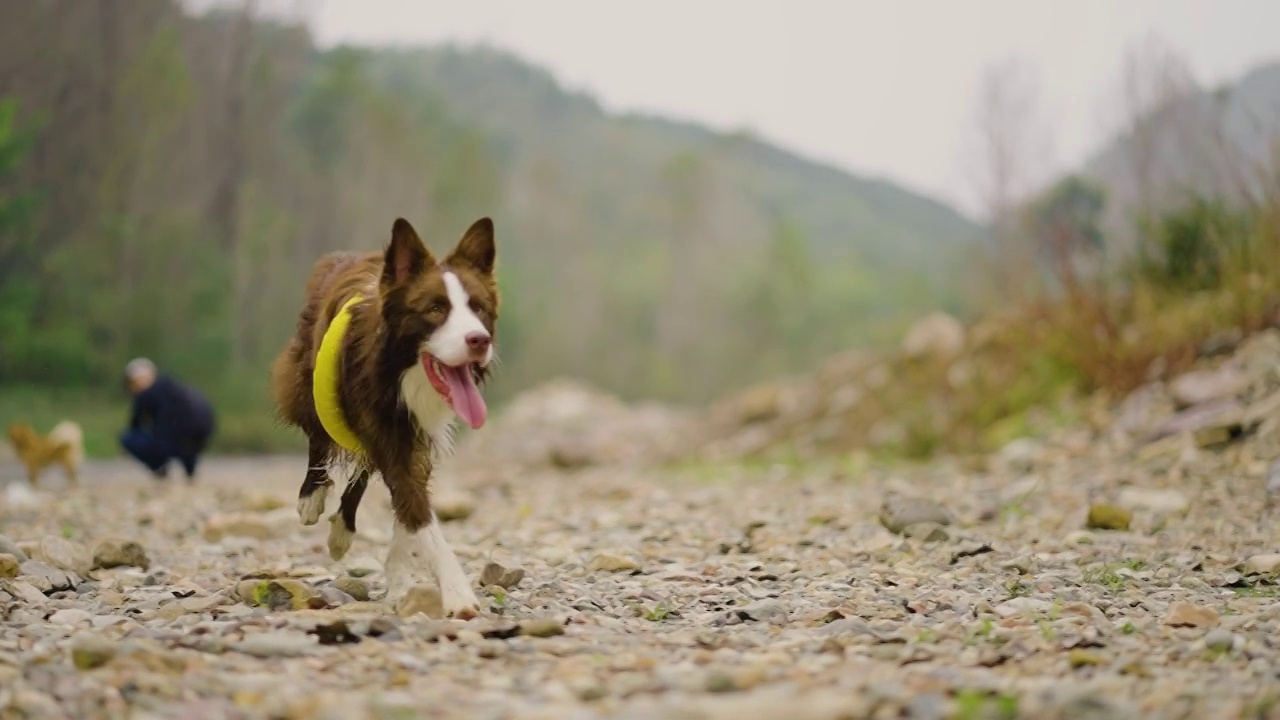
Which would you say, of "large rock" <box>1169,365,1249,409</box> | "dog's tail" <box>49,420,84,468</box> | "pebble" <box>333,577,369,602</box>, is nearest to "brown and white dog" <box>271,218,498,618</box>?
"pebble" <box>333,577,369,602</box>

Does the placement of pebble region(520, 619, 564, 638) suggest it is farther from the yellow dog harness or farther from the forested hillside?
the forested hillside

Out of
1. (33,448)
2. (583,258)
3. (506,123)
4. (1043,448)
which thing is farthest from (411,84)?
(1043,448)

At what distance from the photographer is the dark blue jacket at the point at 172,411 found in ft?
45.9

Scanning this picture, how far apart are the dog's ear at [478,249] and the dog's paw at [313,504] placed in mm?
1414

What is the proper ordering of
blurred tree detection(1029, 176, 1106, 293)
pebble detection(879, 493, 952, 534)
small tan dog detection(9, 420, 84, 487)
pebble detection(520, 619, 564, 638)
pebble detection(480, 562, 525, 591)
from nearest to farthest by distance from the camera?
pebble detection(520, 619, 564, 638) < pebble detection(480, 562, 525, 591) < pebble detection(879, 493, 952, 534) < blurred tree detection(1029, 176, 1106, 293) < small tan dog detection(9, 420, 84, 487)

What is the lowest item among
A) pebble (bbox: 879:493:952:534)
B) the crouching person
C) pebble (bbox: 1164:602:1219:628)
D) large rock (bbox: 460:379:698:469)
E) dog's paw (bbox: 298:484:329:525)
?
large rock (bbox: 460:379:698:469)

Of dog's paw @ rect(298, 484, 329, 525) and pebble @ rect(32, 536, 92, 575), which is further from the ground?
dog's paw @ rect(298, 484, 329, 525)

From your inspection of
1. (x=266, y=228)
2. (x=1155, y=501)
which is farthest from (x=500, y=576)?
(x=266, y=228)

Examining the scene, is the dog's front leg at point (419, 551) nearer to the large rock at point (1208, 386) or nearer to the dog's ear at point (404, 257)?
the dog's ear at point (404, 257)

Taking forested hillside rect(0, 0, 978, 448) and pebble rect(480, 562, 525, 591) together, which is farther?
forested hillside rect(0, 0, 978, 448)

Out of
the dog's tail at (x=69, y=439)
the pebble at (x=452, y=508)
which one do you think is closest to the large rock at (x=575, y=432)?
the dog's tail at (x=69, y=439)

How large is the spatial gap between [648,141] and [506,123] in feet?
36.1

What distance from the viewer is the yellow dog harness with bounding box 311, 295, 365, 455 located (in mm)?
4918

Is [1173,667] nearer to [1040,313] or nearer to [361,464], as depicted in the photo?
[361,464]
